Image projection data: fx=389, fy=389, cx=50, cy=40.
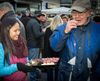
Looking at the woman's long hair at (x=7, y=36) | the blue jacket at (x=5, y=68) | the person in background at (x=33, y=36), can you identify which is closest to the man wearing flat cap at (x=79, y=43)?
the woman's long hair at (x=7, y=36)

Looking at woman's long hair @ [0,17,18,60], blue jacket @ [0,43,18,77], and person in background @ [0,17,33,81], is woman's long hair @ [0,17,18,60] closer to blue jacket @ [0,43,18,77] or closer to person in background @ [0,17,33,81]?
person in background @ [0,17,33,81]

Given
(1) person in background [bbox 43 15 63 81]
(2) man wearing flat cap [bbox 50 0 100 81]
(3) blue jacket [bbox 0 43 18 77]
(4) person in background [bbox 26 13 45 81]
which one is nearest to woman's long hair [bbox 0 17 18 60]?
(3) blue jacket [bbox 0 43 18 77]

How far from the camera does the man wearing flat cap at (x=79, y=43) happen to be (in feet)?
16.5

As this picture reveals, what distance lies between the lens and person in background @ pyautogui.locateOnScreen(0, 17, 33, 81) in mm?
4664

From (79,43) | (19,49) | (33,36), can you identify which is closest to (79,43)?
(79,43)

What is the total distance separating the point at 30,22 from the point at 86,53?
559 cm

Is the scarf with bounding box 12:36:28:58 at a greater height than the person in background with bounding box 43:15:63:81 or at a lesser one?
greater

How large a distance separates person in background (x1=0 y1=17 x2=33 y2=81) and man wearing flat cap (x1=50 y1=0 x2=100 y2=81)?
0.48 metres

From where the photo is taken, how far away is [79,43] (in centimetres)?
504

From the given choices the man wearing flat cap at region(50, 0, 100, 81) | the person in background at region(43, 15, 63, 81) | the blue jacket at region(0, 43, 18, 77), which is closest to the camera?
the blue jacket at region(0, 43, 18, 77)

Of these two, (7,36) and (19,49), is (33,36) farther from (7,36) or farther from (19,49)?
(7,36)

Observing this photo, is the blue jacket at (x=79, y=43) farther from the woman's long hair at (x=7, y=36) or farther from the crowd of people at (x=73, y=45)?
the woman's long hair at (x=7, y=36)

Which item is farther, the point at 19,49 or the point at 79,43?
the point at 19,49

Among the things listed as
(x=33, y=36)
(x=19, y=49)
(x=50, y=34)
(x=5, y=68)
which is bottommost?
(x=33, y=36)
